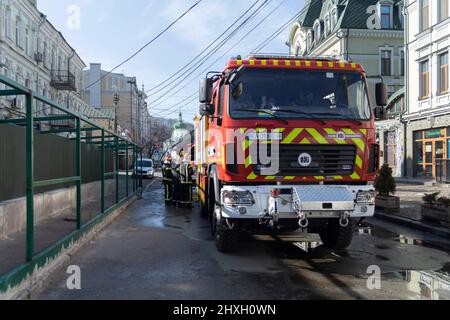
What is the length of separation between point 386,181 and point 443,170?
9.90 meters

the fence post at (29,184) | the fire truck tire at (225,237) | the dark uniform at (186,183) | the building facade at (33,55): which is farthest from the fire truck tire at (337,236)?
the building facade at (33,55)

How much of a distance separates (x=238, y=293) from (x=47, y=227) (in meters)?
5.26

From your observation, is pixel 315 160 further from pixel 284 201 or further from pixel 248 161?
pixel 248 161

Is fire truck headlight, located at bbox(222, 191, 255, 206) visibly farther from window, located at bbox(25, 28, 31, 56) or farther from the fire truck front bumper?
window, located at bbox(25, 28, 31, 56)

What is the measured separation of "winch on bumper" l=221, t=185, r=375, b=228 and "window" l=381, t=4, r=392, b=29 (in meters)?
29.8

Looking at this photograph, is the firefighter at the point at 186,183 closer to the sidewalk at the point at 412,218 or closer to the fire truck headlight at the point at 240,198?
the sidewalk at the point at 412,218

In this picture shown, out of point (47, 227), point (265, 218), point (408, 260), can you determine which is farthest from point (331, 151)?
point (47, 227)

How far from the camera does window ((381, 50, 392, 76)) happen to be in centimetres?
3247

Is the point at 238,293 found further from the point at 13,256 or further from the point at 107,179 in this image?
the point at 107,179

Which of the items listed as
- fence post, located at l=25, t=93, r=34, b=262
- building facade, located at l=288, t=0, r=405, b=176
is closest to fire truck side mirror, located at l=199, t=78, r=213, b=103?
fence post, located at l=25, t=93, r=34, b=262

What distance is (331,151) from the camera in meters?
6.45

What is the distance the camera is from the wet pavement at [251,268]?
5.04 metres

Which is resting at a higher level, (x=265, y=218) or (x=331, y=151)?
(x=331, y=151)
